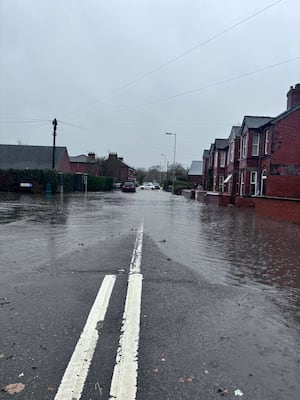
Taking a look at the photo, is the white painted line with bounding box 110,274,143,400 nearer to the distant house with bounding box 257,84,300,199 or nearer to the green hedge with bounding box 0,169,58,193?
the distant house with bounding box 257,84,300,199

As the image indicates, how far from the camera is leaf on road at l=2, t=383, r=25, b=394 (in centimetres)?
299

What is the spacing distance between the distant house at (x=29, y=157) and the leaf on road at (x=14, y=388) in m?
52.5

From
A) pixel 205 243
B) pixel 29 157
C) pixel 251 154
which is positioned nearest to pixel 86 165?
pixel 29 157

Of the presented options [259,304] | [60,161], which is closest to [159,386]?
[259,304]

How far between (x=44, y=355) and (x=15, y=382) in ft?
1.55

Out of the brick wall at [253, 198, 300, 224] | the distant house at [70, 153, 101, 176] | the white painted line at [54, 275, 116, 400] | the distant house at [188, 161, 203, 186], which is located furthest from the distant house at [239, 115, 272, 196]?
the distant house at [188, 161, 203, 186]

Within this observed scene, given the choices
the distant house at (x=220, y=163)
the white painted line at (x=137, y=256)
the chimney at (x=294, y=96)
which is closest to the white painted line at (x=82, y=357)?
the white painted line at (x=137, y=256)

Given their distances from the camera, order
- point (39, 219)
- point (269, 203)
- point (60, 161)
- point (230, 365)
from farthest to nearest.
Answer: point (60, 161) < point (269, 203) < point (39, 219) < point (230, 365)

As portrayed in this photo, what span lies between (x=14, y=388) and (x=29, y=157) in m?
55.8

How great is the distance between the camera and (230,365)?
349cm

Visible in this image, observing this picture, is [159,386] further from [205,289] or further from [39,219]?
[39,219]

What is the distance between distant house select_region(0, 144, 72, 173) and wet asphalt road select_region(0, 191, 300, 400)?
47.0 meters

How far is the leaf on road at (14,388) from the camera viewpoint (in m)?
2.99

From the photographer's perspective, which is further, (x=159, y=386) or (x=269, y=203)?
(x=269, y=203)
